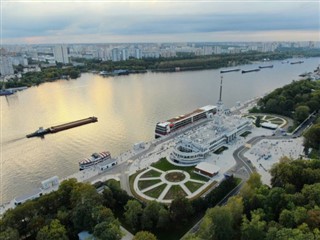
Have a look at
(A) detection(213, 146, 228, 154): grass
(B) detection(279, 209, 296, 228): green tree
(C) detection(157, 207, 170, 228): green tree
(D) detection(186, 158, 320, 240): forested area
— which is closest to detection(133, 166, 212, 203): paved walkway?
(C) detection(157, 207, 170, 228): green tree

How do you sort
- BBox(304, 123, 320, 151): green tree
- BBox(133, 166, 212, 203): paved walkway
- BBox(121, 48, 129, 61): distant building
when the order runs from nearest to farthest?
BBox(133, 166, 212, 203): paved walkway, BBox(304, 123, 320, 151): green tree, BBox(121, 48, 129, 61): distant building

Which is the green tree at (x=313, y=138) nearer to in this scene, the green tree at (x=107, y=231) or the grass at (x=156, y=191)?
the grass at (x=156, y=191)

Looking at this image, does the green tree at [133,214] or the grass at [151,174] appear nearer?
the green tree at [133,214]

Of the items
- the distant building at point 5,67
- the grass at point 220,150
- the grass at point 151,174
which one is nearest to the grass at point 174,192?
the grass at point 151,174

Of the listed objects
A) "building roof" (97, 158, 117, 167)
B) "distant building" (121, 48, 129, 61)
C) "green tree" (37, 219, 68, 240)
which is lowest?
"building roof" (97, 158, 117, 167)

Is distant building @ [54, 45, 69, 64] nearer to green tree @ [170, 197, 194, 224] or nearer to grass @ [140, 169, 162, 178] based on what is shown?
grass @ [140, 169, 162, 178]

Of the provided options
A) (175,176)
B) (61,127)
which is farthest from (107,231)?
(61,127)

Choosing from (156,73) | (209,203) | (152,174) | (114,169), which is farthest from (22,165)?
(156,73)

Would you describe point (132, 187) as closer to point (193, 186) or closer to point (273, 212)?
point (193, 186)
